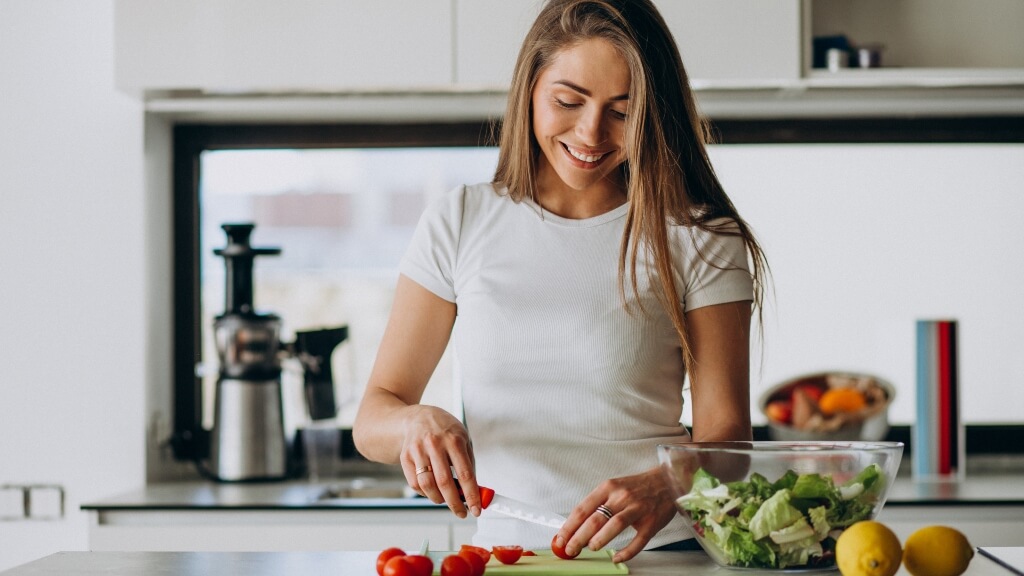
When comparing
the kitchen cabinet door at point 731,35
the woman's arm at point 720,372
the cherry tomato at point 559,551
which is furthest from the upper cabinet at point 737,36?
the cherry tomato at point 559,551

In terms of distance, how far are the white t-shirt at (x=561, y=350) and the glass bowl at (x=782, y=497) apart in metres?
0.22

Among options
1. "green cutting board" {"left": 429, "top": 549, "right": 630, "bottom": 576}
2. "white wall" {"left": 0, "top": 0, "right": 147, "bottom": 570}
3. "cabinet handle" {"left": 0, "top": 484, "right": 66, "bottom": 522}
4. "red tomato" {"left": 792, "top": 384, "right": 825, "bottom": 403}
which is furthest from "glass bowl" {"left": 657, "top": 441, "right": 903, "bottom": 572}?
"cabinet handle" {"left": 0, "top": 484, "right": 66, "bottom": 522}

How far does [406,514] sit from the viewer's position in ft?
6.46

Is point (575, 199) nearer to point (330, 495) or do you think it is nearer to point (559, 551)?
point (559, 551)

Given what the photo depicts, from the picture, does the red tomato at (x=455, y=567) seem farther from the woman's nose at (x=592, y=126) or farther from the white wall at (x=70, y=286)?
the white wall at (x=70, y=286)

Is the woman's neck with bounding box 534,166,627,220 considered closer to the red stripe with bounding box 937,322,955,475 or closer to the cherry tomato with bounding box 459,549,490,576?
the cherry tomato with bounding box 459,549,490,576

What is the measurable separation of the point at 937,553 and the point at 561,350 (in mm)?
480

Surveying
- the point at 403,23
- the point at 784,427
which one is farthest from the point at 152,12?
the point at 784,427

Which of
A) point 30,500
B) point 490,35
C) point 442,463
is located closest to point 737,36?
point 490,35

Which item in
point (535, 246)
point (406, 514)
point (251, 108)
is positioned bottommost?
point (406, 514)

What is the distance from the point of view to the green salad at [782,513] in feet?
3.14

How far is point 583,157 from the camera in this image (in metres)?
1.27

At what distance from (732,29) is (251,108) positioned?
103cm

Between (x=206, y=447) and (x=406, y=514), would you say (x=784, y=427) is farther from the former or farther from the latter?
(x=206, y=447)
